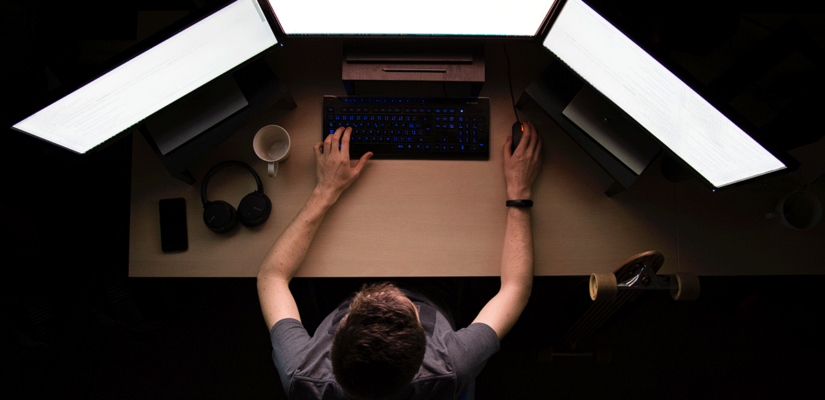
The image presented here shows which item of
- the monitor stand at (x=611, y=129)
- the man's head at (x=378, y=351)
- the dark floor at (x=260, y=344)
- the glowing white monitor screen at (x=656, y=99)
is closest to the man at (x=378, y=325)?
the man's head at (x=378, y=351)

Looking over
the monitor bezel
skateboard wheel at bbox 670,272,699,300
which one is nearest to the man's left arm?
the monitor bezel

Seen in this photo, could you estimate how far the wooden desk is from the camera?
1.02 meters

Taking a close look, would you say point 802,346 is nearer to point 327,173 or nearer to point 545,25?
point 545,25

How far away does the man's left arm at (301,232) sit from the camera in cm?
96

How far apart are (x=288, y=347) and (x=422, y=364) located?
0.31 metres

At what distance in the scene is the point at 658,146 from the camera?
37.2 inches

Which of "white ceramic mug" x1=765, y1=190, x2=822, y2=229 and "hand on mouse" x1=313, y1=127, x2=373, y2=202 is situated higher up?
"hand on mouse" x1=313, y1=127, x2=373, y2=202

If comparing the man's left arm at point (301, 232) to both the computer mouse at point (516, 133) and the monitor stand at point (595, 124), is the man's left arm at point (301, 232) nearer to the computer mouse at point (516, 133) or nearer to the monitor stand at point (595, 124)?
the computer mouse at point (516, 133)

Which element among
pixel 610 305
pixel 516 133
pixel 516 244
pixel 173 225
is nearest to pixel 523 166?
pixel 516 133

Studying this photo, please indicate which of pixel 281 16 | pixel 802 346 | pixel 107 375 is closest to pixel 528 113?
pixel 281 16

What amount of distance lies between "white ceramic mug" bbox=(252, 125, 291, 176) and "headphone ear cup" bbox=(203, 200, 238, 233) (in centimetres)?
14

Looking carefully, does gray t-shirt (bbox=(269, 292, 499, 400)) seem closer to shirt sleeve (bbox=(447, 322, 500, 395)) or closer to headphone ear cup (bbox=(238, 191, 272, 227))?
shirt sleeve (bbox=(447, 322, 500, 395))

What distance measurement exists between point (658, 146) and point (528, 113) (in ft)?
1.08

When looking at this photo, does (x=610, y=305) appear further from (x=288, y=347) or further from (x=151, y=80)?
(x=151, y=80)
